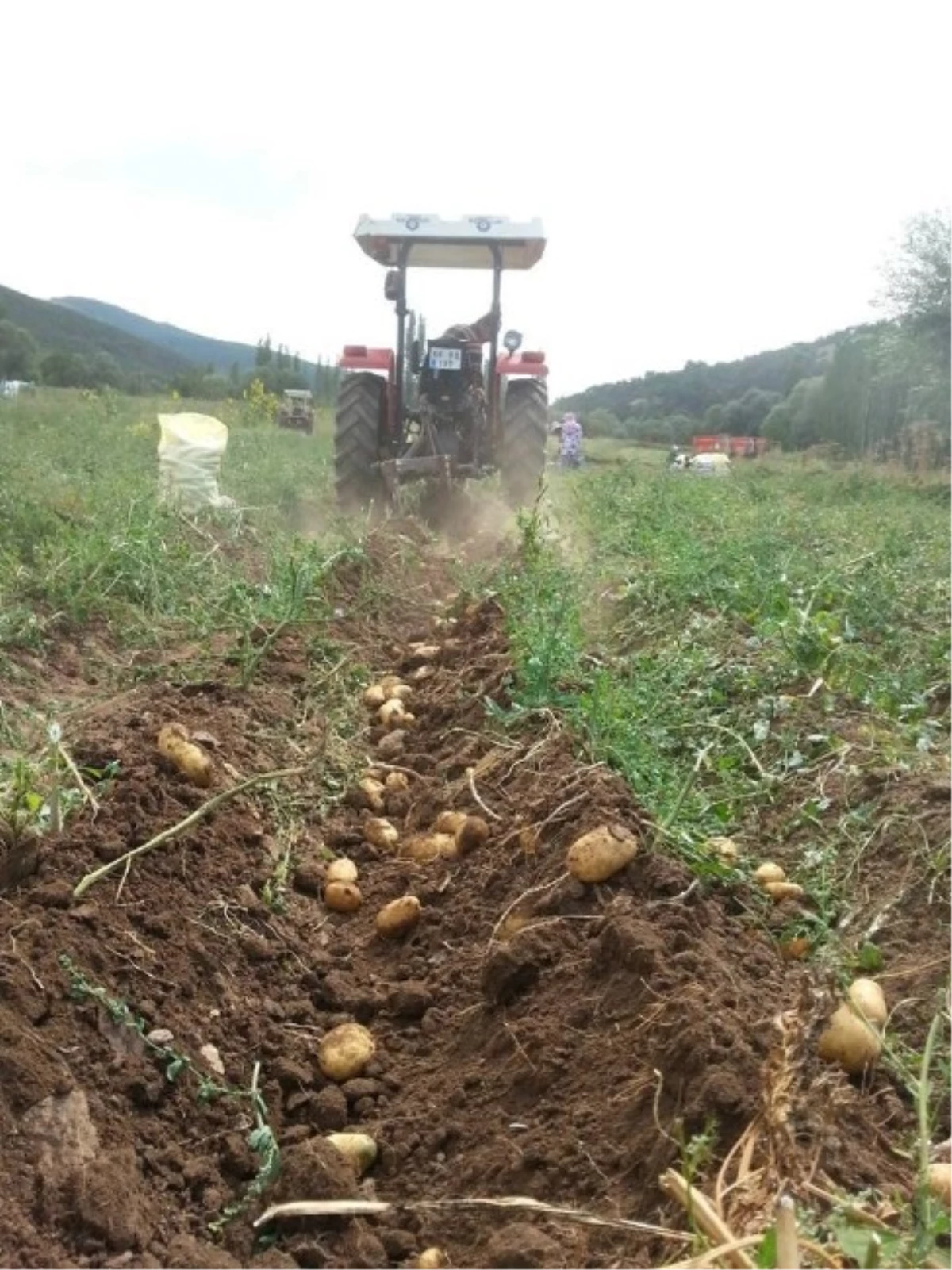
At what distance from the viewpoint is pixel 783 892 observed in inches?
104

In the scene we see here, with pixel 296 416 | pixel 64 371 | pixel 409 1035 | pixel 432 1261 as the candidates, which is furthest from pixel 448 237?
pixel 64 371

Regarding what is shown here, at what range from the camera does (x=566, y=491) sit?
1173 centimetres

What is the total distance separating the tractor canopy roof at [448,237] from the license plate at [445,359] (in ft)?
2.61

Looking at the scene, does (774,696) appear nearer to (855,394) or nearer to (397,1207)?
(397,1207)

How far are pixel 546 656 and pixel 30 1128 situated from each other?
2.19m

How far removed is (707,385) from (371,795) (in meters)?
56.2

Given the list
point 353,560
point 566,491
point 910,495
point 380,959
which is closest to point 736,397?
point 910,495

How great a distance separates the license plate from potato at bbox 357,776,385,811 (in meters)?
5.96

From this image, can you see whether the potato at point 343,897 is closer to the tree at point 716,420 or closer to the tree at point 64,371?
the tree at point 64,371

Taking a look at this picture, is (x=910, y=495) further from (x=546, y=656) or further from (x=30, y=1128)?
(x=30, y=1128)

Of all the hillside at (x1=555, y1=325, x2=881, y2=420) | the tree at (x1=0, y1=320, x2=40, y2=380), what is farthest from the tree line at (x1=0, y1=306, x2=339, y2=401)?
the hillside at (x1=555, y1=325, x2=881, y2=420)

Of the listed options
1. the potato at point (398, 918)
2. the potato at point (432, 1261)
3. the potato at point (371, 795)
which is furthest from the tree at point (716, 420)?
the potato at point (432, 1261)

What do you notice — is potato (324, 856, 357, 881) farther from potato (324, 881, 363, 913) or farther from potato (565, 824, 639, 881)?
potato (565, 824, 639, 881)

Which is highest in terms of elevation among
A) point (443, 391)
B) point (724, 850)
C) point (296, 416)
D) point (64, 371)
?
point (64, 371)
